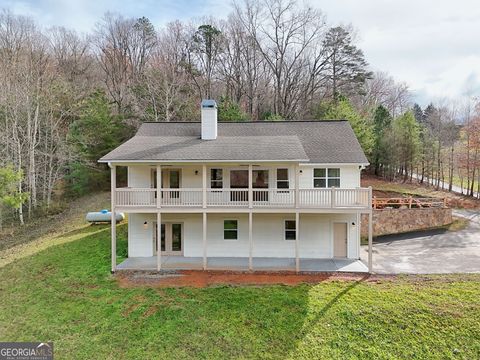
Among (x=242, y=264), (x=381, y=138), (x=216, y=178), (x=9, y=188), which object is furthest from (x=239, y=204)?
(x=381, y=138)

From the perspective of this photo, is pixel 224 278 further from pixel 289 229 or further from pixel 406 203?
pixel 406 203

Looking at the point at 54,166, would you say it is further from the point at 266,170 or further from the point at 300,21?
the point at 300,21

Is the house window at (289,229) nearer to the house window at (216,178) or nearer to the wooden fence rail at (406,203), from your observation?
the house window at (216,178)

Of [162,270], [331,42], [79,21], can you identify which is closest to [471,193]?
[331,42]

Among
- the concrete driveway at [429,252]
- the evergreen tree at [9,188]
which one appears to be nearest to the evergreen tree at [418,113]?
the concrete driveway at [429,252]

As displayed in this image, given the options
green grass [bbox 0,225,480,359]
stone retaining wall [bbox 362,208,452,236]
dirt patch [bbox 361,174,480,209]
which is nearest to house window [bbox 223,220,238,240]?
green grass [bbox 0,225,480,359]

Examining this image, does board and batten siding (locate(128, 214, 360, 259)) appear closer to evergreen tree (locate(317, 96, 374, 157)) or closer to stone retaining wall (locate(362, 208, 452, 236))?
stone retaining wall (locate(362, 208, 452, 236))
